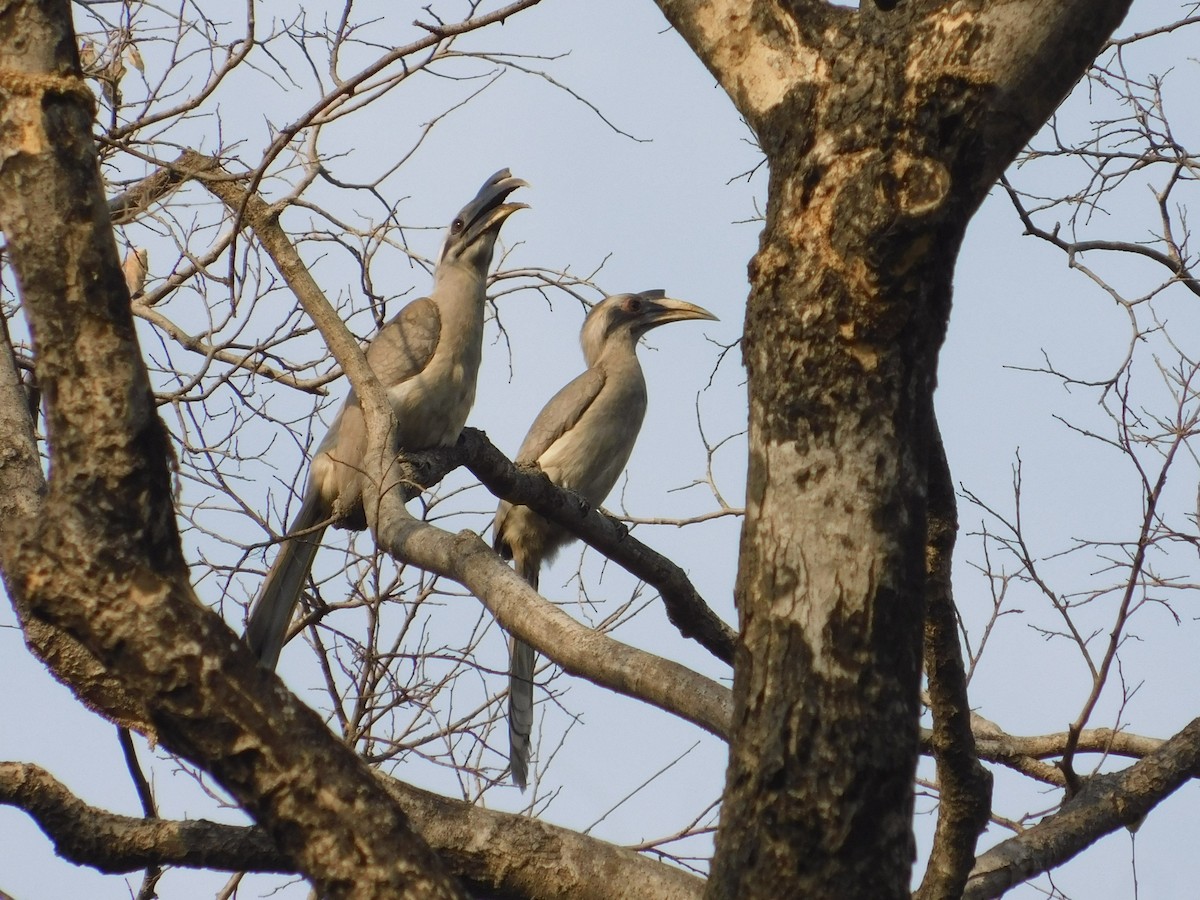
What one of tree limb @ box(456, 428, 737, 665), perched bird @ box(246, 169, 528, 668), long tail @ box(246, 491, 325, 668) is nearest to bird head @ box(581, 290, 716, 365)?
perched bird @ box(246, 169, 528, 668)

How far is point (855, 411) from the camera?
195cm

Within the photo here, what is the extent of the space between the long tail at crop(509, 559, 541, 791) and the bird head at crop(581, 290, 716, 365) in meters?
2.17

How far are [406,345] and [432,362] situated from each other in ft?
0.49

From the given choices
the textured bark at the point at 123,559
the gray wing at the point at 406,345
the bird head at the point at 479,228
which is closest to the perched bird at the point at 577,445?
the bird head at the point at 479,228

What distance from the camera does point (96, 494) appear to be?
1946mm

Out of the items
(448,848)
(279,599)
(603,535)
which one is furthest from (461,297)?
(448,848)

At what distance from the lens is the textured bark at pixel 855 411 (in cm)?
188

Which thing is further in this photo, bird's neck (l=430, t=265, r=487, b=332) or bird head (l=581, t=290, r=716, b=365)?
bird head (l=581, t=290, r=716, b=365)

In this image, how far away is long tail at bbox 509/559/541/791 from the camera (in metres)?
6.31

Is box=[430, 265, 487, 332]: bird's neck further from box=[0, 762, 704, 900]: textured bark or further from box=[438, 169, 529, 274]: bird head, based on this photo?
box=[0, 762, 704, 900]: textured bark

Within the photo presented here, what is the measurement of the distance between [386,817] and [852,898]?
26.1 inches

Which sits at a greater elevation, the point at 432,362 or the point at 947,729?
the point at 432,362

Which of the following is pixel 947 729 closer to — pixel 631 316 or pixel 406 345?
pixel 406 345

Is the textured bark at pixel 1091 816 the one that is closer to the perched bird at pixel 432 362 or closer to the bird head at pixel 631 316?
the perched bird at pixel 432 362
